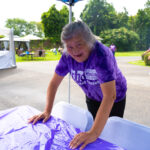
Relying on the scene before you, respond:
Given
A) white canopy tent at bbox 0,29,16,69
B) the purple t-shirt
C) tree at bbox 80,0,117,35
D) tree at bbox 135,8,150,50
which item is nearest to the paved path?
the purple t-shirt

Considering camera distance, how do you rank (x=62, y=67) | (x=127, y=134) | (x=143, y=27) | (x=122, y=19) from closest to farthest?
(x=127, y=134)
(x=62, y=67)
(x=143, y=27)
(x=122, y=19)

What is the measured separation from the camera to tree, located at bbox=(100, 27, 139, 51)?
92.5 ft

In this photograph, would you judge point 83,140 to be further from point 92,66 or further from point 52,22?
point 52,22

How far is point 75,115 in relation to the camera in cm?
129

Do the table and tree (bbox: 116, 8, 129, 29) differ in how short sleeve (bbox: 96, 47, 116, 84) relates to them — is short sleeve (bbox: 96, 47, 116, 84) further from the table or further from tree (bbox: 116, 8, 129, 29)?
tree (bbox: 116, 8, 129, 29)

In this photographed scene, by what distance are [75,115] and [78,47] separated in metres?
0.58

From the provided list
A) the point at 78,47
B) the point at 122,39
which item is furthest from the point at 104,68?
the point at 122,39

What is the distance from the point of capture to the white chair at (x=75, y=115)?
120 centimetres

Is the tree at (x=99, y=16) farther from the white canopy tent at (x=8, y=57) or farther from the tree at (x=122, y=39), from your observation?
the white canopy tent at (x=8, y=57)

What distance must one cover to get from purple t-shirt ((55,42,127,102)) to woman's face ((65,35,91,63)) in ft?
0.15

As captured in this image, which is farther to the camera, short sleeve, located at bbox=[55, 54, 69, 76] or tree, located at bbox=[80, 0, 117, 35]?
tree, located at bbox=[80, 0, 117, 35]

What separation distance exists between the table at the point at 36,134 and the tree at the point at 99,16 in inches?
1359

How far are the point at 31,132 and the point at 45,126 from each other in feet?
0.38

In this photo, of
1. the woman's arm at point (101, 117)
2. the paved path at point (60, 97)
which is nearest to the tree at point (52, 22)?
the paved path at point (60, 97)
